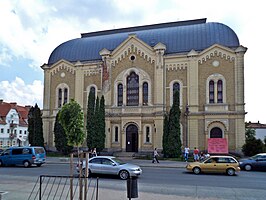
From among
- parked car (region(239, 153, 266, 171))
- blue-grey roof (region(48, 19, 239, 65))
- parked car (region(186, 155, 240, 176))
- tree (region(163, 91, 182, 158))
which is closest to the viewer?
parked car (region(186, 155, 240, 176))

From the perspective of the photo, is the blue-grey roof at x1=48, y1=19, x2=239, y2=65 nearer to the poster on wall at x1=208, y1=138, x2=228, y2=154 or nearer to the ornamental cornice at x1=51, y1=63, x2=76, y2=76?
the ornamental cornice at x1=51, y1=63, x2=76, y2=76

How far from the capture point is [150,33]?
41.9m

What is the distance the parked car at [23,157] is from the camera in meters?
25.2

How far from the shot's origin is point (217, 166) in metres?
20.8

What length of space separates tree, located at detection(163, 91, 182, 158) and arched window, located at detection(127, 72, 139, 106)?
21.0 ft

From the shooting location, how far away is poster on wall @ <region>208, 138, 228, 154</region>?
31.9 m

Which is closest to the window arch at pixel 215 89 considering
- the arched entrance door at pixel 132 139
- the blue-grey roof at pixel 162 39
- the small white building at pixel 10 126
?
the blue-grey roof at pixel 162 39

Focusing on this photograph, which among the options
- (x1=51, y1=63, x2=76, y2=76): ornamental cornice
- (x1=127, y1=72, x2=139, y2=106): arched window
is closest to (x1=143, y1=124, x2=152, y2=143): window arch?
(x1=127, y1=72, x2=139, y2=106): arched window

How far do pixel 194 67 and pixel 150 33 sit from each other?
9342 millimetres

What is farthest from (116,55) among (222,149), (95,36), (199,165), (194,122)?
(199,165)

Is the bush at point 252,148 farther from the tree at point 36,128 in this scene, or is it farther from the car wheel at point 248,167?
the tree at point 36,128

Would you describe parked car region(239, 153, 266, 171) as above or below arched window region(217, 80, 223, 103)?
below

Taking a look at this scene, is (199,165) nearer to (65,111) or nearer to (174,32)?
(65,111)

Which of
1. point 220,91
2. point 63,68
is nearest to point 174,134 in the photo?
point 220,91
